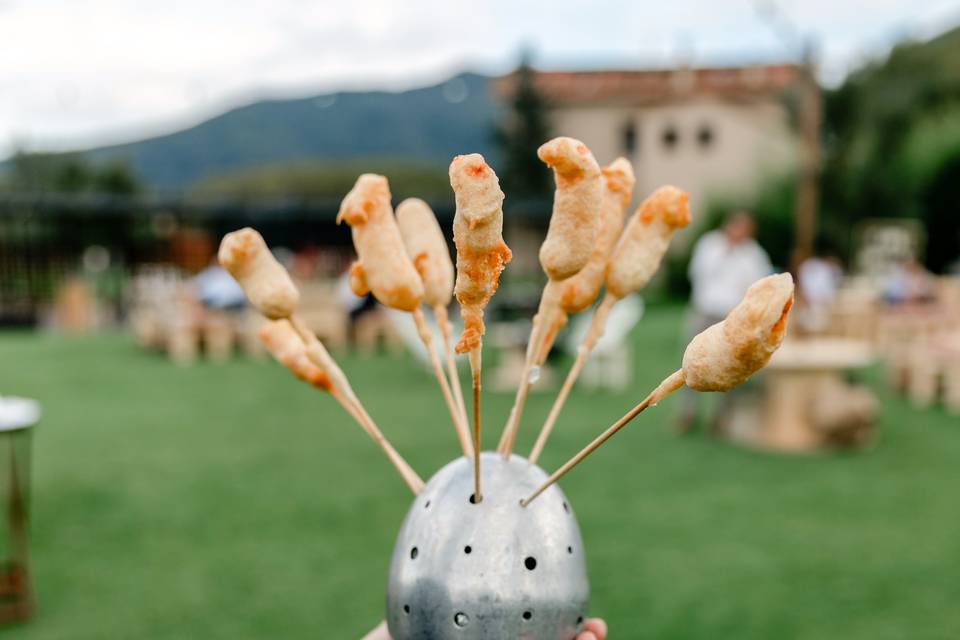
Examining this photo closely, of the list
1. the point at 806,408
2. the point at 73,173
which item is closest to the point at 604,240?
the point at 806,408

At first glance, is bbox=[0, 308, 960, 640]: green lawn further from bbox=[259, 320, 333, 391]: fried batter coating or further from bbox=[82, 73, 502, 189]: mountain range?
bbox=[82, 73, 502, 189]: mountain range

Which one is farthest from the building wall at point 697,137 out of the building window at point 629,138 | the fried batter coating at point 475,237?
the fried batter coating at point 475,237

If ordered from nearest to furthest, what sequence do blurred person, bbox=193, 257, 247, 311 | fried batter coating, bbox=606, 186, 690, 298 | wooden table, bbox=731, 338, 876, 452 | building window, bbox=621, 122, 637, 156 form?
fried batter coating, bbox=606, 186, 690, 298 < wooden table, bbox=731, 338, 876, 452 < blurred person, bbox=193, 257, 247, 311 < building window, bbox=621, 122, 637, 156

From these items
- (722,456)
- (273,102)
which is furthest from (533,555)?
(273,102)

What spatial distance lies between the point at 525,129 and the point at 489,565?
1251 inches

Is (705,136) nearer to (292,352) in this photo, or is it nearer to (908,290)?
(908,290)

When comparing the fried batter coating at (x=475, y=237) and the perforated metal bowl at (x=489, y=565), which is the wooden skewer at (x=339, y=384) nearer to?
the perforated metal bowl at (x=489, y=565)

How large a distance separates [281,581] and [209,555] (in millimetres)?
553

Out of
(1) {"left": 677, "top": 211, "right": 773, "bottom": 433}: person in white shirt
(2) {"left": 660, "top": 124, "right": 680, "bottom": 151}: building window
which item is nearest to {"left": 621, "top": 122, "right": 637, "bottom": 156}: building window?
(2) {"left": 660, "top": 124, "right": 680, "bottom": 151}: building window

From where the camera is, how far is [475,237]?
3.19ft

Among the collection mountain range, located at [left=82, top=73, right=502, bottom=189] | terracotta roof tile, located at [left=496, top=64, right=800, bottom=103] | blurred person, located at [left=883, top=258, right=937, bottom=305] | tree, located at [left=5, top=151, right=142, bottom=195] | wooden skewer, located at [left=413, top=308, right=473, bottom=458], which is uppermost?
mountain range, located at [left=82, top=73, right=502, bottom=189]

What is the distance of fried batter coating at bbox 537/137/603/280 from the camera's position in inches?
41.4

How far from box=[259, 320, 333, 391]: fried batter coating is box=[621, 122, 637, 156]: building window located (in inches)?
1054

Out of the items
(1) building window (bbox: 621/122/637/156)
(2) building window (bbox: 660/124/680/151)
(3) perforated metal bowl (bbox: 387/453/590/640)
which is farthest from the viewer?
(1) building window (bbox: 621/122/637/156)
